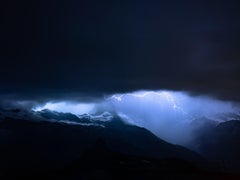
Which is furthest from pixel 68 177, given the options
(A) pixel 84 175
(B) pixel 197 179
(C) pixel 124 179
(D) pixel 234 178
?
(D) pixel 234 178

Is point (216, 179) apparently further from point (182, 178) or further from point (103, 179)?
point (103, 179)

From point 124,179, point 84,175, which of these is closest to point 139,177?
point 124,179

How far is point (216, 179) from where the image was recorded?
192625mm

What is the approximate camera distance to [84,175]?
198875 mm

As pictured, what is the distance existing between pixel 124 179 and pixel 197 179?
31.9 meters

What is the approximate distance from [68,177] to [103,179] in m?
16.6

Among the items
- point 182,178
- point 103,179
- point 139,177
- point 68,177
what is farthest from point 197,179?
point 68,177

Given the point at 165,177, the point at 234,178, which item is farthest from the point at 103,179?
the point at 234,178

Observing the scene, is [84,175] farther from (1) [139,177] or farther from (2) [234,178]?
(2) [234,178]

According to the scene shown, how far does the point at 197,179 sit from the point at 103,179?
135 feet

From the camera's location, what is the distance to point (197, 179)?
191375 mm

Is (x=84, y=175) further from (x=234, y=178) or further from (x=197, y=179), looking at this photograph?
(x=234, y=178)

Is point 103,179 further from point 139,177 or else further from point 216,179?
point 216,179

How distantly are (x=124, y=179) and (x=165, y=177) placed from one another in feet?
62.5
